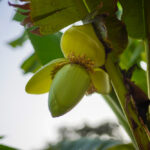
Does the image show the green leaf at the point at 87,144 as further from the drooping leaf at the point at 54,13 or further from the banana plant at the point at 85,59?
the drooping leaf at the point at 54,13

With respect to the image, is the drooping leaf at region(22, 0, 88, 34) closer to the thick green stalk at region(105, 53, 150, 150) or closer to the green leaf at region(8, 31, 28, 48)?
the thick green stalk at region(105, 53, 150, 150)

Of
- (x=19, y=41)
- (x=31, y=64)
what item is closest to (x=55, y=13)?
(x=31, y=64)

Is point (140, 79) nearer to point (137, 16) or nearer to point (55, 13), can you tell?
point (137, 16)

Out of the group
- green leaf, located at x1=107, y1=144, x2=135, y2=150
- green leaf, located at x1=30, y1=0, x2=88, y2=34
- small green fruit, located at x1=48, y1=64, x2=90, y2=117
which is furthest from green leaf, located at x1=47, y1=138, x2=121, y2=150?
green leaf, located at x1=30, y1=0, x2=88, y2=34

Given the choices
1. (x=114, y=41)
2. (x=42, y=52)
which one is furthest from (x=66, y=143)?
(x=114, y=41)

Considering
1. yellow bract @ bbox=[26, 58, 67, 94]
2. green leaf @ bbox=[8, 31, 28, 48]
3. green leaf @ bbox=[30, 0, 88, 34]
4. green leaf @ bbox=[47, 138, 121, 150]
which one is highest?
green leaf @ bbox=[30, 0, 88, 34]

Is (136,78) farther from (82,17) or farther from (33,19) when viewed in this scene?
(33,19)
